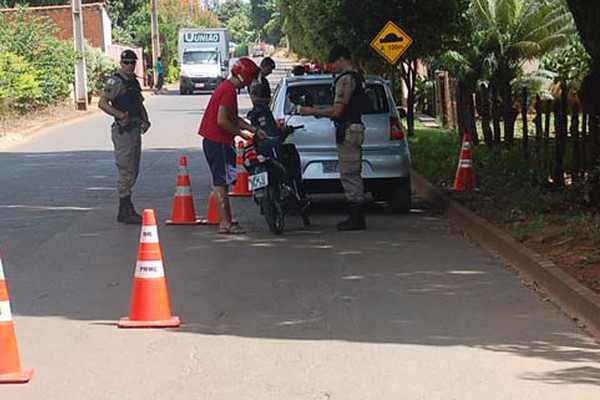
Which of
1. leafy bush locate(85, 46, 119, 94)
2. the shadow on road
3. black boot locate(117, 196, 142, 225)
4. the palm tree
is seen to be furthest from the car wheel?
leafy bush locate(85, 46, 119, 94)

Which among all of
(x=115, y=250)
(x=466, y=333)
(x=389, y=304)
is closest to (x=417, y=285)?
(x=389, y=304)

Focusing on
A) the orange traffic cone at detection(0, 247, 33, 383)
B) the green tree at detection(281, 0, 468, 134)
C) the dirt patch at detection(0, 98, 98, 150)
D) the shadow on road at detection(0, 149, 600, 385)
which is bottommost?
the dirt patch at detection(0, 98, 98, 150)

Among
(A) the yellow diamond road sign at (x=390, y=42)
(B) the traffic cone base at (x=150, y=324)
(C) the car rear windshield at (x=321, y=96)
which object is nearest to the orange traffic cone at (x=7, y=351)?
(B) the traffic cone base at (x=150, y=324)

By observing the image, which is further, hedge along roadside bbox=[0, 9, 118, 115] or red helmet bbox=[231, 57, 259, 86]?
hedge along roadside bbox=[0, 9, 118, 115]

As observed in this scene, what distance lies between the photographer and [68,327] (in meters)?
7.66

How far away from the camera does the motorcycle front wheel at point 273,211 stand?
11.6 meters

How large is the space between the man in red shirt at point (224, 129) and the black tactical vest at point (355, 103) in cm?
94

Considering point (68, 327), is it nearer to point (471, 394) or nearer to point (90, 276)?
point (90, 276)

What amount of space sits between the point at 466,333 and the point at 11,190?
428 inches

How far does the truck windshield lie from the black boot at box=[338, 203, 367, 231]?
45487 millimetres

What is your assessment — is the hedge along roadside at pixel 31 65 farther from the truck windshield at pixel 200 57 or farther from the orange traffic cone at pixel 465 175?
the orange traffic cone at pixel 465 175

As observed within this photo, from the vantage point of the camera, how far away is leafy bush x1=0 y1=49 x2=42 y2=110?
3195 cm

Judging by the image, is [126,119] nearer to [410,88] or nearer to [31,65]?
[410,88]

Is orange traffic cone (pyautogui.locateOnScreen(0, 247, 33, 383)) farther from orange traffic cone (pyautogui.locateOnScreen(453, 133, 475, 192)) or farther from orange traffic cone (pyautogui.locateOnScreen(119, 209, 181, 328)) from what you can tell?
orange traffic cone (pyautogui.locateOnScreen(453, 133, 475, 192))
